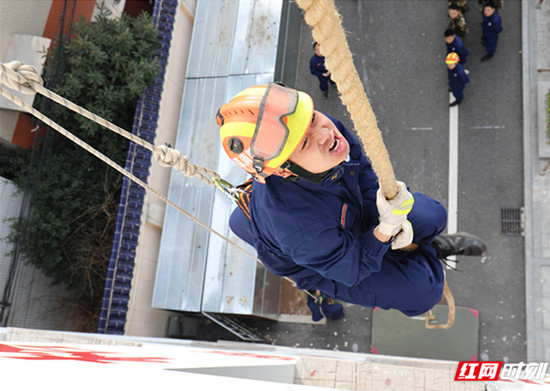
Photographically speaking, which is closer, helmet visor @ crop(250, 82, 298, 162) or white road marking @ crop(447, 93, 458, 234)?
helmet visor @ crop(250, 82, 298, 162)

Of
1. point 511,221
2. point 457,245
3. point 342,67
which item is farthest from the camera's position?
point 511,221

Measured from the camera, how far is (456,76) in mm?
6980

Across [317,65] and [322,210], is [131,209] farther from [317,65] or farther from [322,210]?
[322,210]

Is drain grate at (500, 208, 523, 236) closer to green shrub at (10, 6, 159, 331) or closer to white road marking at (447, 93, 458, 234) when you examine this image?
white road marking at (447, 93, 458, 234)

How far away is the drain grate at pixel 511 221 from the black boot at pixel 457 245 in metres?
2.95

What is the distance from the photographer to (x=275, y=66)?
7.42m

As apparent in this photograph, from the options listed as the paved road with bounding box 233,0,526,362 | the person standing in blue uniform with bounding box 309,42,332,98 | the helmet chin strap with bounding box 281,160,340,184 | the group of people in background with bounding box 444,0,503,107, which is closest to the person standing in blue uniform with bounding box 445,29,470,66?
the group of people in background with bounding box 444,0,503,107

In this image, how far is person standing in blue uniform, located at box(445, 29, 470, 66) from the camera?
279 inches

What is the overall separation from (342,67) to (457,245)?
9.63ft

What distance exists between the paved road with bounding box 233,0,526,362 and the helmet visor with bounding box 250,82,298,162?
5.35 m

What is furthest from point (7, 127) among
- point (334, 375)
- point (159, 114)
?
point (334, 375)

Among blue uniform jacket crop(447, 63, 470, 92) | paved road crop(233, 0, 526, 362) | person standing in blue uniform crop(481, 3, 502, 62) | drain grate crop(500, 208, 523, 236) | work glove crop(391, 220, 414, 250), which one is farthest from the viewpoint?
person standing in blue uniform crop(481, 3, 502, 62)

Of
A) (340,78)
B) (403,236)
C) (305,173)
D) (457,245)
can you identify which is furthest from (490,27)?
(340,78)

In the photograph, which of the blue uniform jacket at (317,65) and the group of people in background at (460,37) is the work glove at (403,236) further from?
the blue uniform jacket at (317,65)
